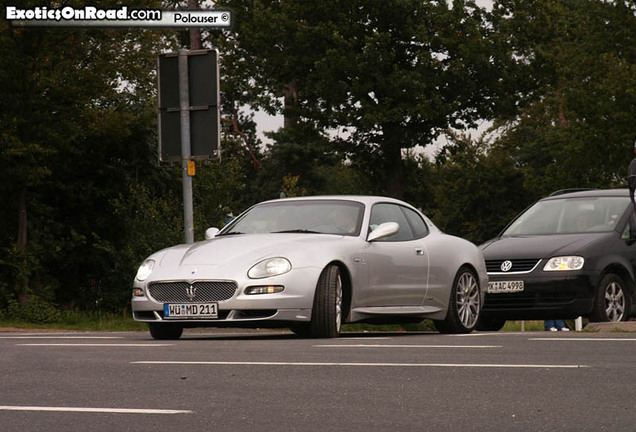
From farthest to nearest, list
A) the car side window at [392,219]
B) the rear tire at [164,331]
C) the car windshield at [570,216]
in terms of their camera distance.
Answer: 1. the car windshield at [570,216]
2. the car side window at [392,219]
3. the rear tire at [164,331]

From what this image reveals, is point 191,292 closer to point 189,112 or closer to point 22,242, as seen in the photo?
point 189,112

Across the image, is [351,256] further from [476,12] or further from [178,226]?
[476,12]

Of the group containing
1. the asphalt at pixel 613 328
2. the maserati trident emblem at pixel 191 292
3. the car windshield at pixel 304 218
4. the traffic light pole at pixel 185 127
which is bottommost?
the asphalt at pixel 613 328

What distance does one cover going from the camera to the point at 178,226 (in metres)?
24.0

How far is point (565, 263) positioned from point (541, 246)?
0.52 meters

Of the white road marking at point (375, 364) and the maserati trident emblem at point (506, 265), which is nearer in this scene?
the white road marking at point (375, 364)

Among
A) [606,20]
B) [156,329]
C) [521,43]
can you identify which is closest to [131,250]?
[156,329]

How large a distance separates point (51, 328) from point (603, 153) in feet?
91.1

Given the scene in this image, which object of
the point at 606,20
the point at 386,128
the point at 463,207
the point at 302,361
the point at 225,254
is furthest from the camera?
the point at 463,207

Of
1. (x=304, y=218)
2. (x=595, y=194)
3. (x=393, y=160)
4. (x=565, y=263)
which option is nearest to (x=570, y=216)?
(x=595, y=194)

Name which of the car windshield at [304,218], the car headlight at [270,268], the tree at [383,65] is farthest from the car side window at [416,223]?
the tree at [383,65]

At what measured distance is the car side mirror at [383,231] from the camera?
1341 centimetres

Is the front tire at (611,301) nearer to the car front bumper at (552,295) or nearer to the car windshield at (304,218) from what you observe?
the car front bumper at (552,295)

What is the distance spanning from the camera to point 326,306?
41.3 ft
